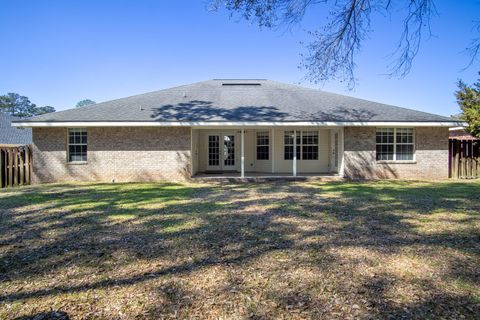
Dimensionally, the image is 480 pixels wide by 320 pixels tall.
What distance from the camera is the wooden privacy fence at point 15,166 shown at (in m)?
12.6

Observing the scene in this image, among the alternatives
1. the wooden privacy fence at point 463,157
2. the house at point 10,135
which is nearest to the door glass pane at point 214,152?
the wooden privacy fence at point 463,157

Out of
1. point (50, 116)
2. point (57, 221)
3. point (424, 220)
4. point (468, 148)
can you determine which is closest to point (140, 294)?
point (57, 221)

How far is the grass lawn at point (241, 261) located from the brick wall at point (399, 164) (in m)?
6.65

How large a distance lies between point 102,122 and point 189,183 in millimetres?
4620

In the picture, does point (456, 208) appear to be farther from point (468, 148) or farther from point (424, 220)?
Answer: point (468, 148)

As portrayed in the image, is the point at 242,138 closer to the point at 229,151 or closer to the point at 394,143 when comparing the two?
the point at 229,151

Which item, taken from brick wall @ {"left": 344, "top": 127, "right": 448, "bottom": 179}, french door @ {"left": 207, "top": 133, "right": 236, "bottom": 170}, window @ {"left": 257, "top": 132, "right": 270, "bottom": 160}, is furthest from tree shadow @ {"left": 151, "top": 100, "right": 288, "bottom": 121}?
brick wall @ {"left": 344, "top": 127, "right": 448, "bottom": 179}

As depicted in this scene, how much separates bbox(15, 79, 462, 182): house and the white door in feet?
0.17

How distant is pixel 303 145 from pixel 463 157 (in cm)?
756

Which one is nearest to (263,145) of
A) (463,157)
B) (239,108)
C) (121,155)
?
(239,108)

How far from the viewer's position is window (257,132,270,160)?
16.8 m

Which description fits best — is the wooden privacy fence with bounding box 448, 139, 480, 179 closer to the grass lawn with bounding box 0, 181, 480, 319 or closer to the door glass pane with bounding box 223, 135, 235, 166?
the grass lawn with bounding box 0, 181, 480, 319

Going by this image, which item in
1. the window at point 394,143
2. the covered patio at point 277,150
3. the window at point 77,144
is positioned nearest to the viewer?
the window at point 77,144

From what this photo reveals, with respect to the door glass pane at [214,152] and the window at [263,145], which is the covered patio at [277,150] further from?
the door glass pane at [214,152]
